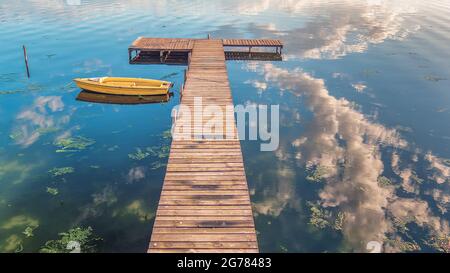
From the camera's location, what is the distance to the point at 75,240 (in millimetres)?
11961

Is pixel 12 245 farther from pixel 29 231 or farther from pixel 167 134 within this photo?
pixel 167 134

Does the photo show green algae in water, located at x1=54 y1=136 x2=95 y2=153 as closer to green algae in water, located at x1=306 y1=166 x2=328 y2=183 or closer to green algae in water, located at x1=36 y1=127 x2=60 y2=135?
green algae in water, located at x1=36 y1=127 x2=60 y2=135

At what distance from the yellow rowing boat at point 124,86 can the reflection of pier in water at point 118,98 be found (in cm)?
31

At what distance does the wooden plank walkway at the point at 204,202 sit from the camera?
374 inches

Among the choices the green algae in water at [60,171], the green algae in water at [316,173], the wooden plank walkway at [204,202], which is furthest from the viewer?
the green algae in water at [60,171]

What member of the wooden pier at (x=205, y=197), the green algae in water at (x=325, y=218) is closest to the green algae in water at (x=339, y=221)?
the green algae in water at (x=325, y=218)

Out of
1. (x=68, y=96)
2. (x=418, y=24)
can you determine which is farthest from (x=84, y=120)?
(x=418, y=24)

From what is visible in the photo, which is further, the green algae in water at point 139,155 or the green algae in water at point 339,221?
the green algae in water at point 139,155

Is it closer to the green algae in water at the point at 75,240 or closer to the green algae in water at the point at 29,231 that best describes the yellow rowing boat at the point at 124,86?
the green algae in water at the point at 29,231

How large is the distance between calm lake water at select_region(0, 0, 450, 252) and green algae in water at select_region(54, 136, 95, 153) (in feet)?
0.19

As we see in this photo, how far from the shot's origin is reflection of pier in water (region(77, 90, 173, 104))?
2316 cm

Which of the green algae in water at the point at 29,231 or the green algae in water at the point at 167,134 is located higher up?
the green algae in water at the point at 167,134
